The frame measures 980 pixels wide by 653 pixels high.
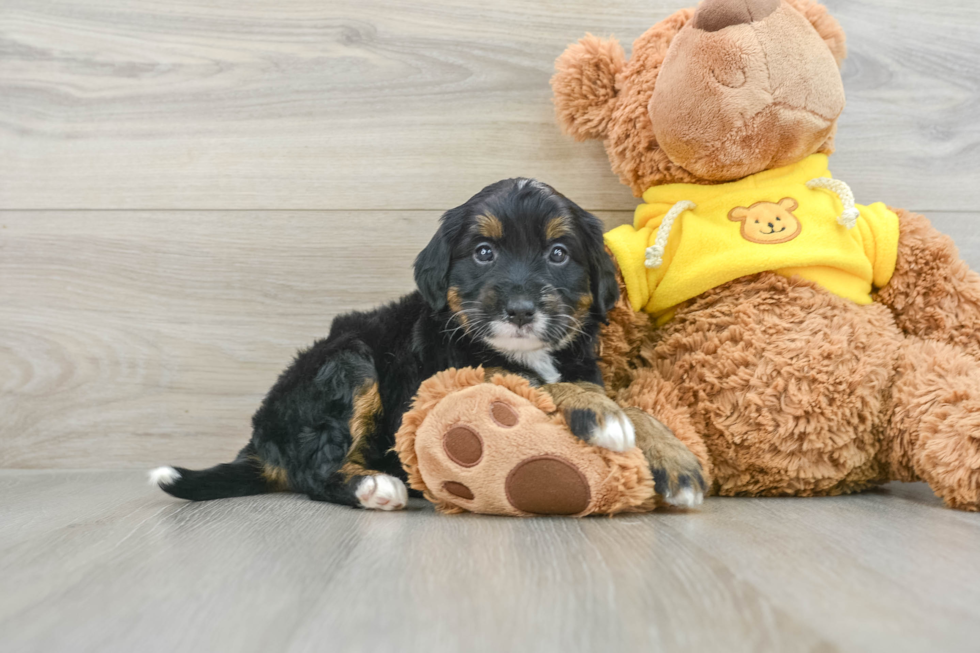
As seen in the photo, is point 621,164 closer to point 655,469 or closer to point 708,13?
point 708,13

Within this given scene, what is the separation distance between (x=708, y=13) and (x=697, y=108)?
0.22 metres

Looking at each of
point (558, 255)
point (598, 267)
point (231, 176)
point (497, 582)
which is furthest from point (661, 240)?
point (231, 176)

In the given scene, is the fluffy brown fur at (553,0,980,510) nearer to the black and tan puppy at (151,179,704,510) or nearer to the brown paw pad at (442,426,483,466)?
the black and tan puppy at (151,179,704,510)

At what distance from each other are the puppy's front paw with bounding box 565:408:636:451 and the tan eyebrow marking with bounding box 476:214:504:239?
0.44 meters

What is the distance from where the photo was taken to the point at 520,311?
4.76 feet

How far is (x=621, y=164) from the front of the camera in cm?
196

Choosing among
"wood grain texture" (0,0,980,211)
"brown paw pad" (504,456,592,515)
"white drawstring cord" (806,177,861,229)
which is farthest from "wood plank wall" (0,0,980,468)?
"brown paw pad" (504,456,592,515)

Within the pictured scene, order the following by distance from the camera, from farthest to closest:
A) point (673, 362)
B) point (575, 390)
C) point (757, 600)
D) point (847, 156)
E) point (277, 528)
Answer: point (847, 156)
point (673, 362)
point (575, 390)
point (277, 528)
point (757, 600)

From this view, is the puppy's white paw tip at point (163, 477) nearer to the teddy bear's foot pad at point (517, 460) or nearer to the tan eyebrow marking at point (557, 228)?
the teddy bear's foot pad at point (517, 460)

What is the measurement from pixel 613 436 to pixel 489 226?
54 cm

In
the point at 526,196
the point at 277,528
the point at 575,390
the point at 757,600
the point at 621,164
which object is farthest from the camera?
the point at 621,164

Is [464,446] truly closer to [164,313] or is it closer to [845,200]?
[845,200]

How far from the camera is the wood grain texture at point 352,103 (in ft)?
7.27

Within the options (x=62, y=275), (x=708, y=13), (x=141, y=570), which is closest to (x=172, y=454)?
(x=62, y=275)
